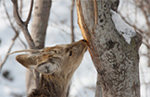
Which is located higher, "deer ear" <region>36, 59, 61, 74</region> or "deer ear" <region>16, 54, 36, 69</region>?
"deer ear" <region>16, 54, 36, 69</region>

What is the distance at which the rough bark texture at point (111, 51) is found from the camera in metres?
2.39

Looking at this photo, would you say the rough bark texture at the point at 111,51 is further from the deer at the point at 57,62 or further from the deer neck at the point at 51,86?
the deer neck at the point at 51,86

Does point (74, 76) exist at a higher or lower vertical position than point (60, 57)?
higher

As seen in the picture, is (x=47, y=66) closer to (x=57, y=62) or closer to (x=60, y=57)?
(x=57, y=62)

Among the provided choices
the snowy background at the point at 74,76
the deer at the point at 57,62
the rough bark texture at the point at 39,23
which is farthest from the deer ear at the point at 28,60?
the snowy background at the point at 74,76

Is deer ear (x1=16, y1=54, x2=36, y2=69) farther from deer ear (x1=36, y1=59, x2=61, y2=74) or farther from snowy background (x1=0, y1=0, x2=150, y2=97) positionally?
snowy background (x1=0, y1=0, x2=150, y2=97)

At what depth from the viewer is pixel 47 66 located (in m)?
2.59

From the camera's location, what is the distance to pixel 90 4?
8.03 feet

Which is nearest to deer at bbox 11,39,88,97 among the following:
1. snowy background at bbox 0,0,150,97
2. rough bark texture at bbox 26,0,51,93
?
rough bark texture at bbox 26,0,51,93

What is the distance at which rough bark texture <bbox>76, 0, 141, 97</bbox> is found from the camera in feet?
7.86

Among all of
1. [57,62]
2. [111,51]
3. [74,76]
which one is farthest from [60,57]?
[74,76]

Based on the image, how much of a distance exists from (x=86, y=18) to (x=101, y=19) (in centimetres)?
18

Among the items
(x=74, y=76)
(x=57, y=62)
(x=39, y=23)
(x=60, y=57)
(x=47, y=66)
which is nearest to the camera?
(x=47, y=66)

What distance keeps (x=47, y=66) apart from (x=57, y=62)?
0.29m
